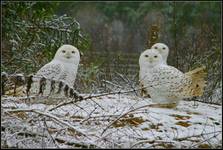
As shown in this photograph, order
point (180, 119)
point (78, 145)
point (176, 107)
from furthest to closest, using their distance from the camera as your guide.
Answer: point (176, 107)
point (180, 119)
point (78, 145)

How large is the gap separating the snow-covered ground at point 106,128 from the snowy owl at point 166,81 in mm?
187

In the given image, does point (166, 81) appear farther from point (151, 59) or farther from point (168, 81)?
point (151, 59)

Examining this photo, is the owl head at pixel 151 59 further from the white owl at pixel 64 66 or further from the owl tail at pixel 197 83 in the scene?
the white owl at pixel 64 66

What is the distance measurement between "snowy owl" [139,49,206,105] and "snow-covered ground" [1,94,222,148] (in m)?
0.19

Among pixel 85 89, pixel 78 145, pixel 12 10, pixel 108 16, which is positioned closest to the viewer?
pixel 78 145

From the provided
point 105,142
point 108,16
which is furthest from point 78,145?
point 108,16

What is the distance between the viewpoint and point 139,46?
647 inches

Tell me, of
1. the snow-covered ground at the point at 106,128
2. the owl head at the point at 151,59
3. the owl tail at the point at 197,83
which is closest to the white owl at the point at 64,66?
the snow-covered ground at the point at 106,128

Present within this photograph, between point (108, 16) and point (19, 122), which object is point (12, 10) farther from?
point (108, 16)

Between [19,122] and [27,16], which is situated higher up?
[27,16]

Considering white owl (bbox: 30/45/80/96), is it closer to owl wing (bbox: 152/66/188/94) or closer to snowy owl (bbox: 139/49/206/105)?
snowy owl (bbox: 139/49/206/105)

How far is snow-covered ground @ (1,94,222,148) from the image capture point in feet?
12.1

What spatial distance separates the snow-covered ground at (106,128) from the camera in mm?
3674

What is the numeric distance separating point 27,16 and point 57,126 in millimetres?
3273
